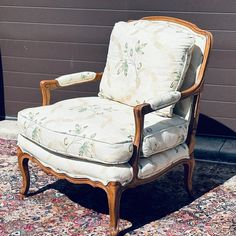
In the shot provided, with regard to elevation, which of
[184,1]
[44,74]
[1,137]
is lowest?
[1,137]

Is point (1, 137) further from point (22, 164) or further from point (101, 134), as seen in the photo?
point (101, 134)

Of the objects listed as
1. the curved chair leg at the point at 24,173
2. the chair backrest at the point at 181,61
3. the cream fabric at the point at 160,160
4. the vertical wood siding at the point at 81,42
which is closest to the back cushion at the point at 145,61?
the chair backrest at the point at 181,61

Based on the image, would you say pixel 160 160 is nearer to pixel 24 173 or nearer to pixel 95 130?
pixel 95 130

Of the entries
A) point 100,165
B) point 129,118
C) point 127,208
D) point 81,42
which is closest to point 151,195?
point 127,208

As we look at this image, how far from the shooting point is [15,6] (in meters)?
5.88

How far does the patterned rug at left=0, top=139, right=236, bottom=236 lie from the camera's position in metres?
4.02

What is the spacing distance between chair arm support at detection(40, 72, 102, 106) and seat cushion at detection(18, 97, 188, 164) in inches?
10.4

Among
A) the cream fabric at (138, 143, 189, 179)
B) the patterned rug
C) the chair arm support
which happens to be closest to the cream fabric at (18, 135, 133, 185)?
the cream fabric at (138, 143, 189, 179)

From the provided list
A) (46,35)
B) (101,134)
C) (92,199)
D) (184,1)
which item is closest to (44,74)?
(46,35)

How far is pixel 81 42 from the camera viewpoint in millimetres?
5785

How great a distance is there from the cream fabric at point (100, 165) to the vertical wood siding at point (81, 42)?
1.35 m

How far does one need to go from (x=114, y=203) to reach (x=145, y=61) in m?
1.10

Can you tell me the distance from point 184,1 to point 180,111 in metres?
1.37

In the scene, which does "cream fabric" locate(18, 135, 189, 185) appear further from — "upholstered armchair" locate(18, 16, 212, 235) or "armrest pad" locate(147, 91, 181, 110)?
"armrest pad" locate(147, 91, 181, 110)
